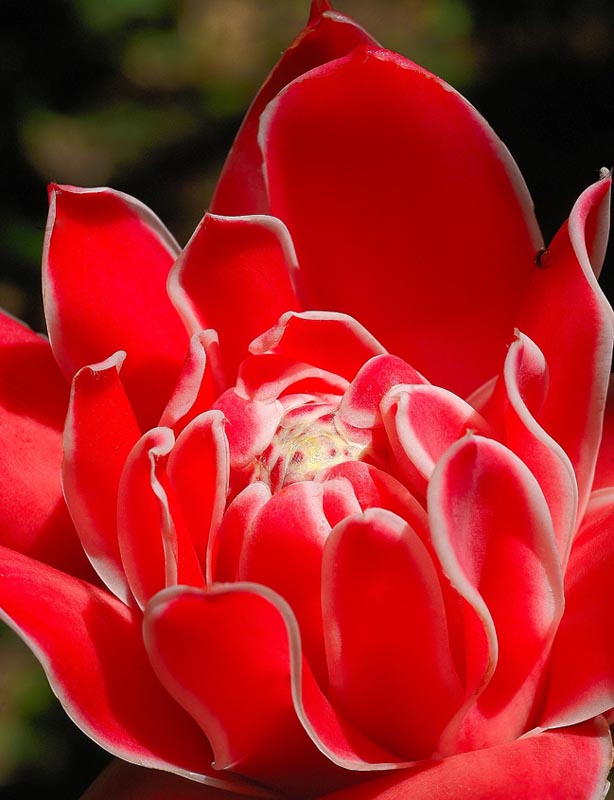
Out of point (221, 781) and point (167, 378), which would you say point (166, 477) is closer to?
point (167, 378)

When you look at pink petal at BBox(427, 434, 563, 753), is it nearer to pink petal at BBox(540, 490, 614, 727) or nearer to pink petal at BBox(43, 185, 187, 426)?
pink petal at BBox(540, 490, 614, 727)

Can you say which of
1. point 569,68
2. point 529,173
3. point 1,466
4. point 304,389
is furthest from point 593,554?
point 569,68

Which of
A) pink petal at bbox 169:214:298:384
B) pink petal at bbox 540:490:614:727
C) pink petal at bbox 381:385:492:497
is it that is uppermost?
pink petal at bbox 169:214:298:384

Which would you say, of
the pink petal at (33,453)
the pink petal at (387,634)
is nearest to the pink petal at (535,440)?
the pink petal at (387,634)

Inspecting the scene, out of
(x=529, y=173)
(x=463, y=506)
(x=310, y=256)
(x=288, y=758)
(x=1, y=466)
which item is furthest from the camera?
(x=529, y=173)

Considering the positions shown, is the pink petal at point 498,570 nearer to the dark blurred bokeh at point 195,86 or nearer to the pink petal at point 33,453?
the pink petal at point 33,453

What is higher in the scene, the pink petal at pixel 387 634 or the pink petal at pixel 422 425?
the pink petal at pixel 422 425

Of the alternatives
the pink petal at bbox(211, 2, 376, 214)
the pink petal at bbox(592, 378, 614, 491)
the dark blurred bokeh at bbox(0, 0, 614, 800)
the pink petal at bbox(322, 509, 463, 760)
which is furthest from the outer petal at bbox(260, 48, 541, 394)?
the dark blurred bokeh at bbox(0, 0, 614, 800)
